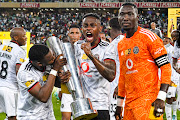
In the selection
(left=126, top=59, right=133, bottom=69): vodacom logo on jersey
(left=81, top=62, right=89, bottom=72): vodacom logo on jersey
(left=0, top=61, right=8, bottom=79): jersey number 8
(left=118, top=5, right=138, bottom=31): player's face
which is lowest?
(left=0, top=61, right=8, bottom=79): jersey number 8

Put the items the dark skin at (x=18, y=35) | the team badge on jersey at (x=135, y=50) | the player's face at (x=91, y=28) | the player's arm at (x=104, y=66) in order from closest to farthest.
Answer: the player's arm at (x=104, y=66)
the team badge on jersey at (x=135, y=50)
the player's face at (x=91, y=28)
the dark skin at (x=18, y=35)

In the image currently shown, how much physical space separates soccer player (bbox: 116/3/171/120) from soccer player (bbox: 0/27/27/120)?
3187 mm

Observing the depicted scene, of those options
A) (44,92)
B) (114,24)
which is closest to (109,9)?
(114,24)

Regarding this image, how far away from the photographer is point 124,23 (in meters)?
3.62

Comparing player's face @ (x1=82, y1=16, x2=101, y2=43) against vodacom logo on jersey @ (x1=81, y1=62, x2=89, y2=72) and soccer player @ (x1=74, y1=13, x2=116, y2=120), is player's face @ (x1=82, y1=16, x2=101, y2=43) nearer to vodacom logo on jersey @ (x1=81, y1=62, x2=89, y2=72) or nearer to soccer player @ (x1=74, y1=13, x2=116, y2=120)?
soccer player @ (x1=74, y1=13, x2=116, y2=120)

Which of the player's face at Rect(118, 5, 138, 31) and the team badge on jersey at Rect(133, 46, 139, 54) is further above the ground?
the player's face at Rect(118, 5, 138, 31)

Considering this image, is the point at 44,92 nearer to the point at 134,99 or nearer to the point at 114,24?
the point at 134,99

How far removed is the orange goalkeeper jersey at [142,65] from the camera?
3413mm

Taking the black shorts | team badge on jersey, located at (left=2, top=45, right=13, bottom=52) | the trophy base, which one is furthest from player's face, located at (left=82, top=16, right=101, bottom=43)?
team badge on jersey, located at (left=2, top=45, right=13, bottom=52)

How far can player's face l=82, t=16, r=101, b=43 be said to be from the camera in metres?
3.93

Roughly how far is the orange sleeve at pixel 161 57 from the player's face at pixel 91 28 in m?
0.76

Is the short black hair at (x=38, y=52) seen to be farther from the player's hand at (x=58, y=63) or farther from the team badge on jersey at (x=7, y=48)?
the team badge on jersey at (x=7, y=48)

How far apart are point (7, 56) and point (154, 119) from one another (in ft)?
12.8

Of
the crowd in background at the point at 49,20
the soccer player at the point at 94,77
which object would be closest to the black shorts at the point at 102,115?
the soccer player at the point at 94,77
